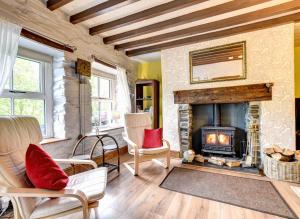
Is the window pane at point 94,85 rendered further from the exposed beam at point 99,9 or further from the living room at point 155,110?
the exposed beam at point 99,9

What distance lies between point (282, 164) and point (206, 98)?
1.54 m

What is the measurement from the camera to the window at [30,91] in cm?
215

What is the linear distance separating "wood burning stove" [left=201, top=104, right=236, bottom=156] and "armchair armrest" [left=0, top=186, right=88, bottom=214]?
8.96 feet

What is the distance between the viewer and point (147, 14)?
2371 mm

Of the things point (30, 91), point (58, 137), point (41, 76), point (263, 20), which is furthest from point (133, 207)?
point (263, 20)

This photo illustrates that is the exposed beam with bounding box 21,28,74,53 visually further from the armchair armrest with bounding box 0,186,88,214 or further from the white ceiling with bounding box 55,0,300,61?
the armchair armrest with bounding box 0,186,88,214

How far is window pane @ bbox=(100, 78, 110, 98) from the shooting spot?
12.8 feet

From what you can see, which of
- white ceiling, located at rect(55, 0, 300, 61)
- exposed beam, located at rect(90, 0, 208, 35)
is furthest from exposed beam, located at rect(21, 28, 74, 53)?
exposed beam, located at rect(90, 0, 208, 35)

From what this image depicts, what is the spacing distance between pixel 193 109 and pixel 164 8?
83.2 inches

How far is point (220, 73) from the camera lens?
10.4 ft

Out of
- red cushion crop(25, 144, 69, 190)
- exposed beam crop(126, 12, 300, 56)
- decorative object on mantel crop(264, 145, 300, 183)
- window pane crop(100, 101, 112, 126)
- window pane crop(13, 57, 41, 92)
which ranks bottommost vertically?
decorative object on mantel crop(264, 145, 300, 183)

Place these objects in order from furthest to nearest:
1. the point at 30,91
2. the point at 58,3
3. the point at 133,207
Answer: the point at 30,91, the point at 58,3, the point at 133,207

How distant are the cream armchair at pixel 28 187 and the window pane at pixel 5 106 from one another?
793 millimetres

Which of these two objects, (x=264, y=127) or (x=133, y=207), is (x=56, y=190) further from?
(x=264, y=127)
